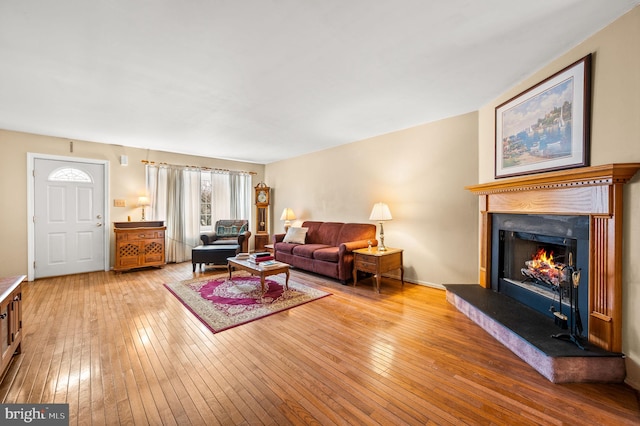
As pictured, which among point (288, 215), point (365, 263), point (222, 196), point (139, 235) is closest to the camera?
point (365, 263)

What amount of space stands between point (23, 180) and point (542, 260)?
7.30 metres

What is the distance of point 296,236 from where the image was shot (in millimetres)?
5184

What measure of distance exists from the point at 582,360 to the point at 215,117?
4.36 metres

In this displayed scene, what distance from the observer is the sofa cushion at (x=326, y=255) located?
4.04 m

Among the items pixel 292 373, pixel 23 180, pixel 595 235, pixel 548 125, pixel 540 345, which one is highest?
pixel 548 125

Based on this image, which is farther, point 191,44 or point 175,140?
point 175,140

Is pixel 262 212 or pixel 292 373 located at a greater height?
pixel 262 212

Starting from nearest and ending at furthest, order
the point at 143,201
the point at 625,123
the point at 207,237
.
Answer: the point at 625,123 → the point at 143,201 → the point at 207,237

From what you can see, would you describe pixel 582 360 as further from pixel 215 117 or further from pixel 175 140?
pixel 175 140

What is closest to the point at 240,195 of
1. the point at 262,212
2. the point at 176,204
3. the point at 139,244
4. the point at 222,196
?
the point at 222,196

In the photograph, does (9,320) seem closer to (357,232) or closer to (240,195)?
(357,232)

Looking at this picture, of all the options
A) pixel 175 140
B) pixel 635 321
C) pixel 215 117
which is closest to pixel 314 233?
pixel 215 117

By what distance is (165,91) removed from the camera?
2723 mm

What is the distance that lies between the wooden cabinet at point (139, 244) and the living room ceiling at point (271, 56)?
1.92 meters
